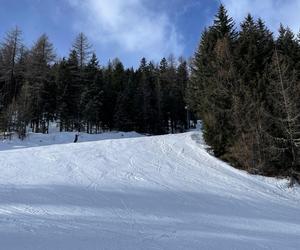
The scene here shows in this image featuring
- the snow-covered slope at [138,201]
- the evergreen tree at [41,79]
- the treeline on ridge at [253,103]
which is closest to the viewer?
the snow-covered slope at [138,201]

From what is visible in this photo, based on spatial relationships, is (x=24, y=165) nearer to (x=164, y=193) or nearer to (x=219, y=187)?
(x=164, y=193)

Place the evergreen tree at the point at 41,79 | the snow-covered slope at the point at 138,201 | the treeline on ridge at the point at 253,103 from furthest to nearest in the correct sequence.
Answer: the evergreen tree at the point at 41,79 → the treeline on ridge at the point at 253,103 → the snow-covered slope at the point at 138,201

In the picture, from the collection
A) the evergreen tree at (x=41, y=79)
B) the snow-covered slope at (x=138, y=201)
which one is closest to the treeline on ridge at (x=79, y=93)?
the evergreen tree at (x=41, y=79)

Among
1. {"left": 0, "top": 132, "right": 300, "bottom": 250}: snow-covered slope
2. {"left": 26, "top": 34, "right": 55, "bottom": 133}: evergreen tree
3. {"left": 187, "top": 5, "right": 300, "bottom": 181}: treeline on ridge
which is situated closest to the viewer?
{"left": 0, "top": 132, "right": 300, "bottom": 250}: snow-covered slope

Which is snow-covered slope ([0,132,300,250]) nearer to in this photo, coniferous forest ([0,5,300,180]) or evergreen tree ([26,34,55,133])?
coniferous forest ([0,5,300,180])

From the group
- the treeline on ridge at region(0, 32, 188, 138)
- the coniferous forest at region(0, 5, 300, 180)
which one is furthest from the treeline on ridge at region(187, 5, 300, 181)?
the treeline on ridge at region(0, 32, 188, 138)

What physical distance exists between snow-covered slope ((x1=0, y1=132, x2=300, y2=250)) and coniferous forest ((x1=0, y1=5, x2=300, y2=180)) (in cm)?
185

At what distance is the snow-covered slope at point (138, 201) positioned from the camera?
975 cm

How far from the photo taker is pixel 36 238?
9.01 m

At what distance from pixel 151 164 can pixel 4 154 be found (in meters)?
9.58

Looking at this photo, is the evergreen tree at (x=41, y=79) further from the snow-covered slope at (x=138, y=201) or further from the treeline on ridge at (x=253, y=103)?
the treeline on ridge at (x=253, y=103)

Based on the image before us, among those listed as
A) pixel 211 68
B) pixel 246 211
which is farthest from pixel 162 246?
pixel 211 68

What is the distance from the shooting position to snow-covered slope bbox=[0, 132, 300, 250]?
384 inches

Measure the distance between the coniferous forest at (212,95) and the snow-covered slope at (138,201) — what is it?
185cm
